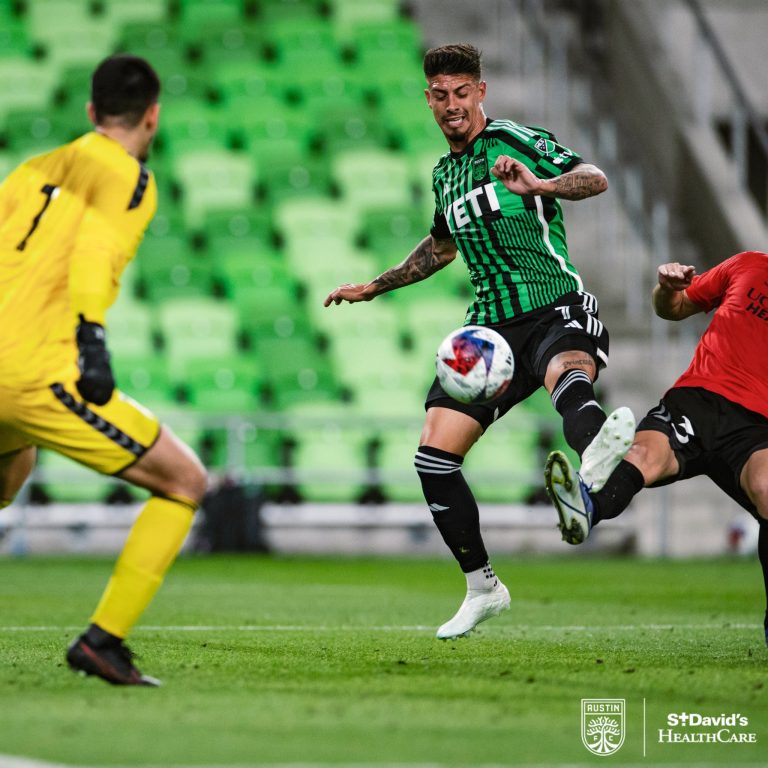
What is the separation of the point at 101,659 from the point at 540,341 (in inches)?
95.3

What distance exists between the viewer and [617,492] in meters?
5.66

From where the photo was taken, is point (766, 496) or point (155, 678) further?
point (766, 496)

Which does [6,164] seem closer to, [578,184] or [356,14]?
[356,14]

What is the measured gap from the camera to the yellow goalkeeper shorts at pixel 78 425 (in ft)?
15.1

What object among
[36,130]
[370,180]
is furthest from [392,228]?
[36,130]

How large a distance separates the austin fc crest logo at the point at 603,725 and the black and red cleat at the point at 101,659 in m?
1.41

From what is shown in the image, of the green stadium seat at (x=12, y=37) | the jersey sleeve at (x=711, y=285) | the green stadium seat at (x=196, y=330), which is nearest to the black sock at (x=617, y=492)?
the jersey sleeve at (x=711, y=285)

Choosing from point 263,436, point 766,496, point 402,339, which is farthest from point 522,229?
point 402,339

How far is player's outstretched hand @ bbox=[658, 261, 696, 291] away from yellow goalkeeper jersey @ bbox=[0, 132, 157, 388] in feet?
7.84

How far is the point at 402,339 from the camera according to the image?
1552cm

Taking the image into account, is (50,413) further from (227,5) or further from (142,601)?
(227,5)

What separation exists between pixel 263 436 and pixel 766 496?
9013 mm

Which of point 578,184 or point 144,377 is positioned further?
point 144,377

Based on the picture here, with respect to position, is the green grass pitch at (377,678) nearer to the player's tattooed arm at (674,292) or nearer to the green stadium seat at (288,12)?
the player's tattooed arm at (674,292)
